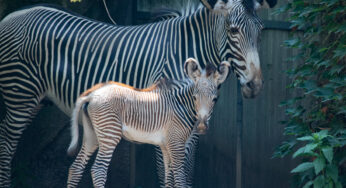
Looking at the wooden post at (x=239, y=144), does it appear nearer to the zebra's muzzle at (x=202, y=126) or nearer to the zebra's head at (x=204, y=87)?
the zebra's head at (x=204, y=87)

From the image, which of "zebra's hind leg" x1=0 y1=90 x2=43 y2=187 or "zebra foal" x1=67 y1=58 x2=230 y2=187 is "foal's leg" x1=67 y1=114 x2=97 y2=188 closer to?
"zebra foal" x1=67 y1=58 x2=230 y2=187

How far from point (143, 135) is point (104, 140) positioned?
1.36 ft

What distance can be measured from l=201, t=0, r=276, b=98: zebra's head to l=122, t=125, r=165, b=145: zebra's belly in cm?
109

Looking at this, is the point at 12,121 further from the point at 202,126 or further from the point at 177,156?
the point at 202,126

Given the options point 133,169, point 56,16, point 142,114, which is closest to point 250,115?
point 133,169

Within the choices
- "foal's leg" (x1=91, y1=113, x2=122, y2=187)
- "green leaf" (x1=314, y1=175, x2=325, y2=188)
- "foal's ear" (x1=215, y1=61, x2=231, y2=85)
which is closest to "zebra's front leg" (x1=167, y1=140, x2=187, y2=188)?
"foal's leg" (x1=91, y1=113, x2=122, y2=187)

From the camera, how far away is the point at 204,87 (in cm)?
531

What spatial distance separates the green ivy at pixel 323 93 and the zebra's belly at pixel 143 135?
1.32m

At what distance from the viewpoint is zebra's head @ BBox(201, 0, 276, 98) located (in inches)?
229

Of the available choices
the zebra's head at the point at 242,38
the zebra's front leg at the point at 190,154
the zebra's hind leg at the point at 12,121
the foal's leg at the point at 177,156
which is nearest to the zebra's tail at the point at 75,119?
the foal's leg at the point at 177,156

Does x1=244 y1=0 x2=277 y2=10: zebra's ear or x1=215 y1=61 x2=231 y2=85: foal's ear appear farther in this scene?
A: x1=244 y1=0 x2=277 y2=10: zebra's ear

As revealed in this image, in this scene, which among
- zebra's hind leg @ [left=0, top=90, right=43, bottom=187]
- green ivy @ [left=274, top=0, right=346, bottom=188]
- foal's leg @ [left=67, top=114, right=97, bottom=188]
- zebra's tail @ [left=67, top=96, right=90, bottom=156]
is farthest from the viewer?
zebra's hind leg @ [left=0, top=90, right=43, bottom=187]

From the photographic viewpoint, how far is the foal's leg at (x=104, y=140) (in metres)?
5.27

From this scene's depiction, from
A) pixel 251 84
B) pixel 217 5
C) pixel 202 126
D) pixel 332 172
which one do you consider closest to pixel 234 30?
pixel 217 5
